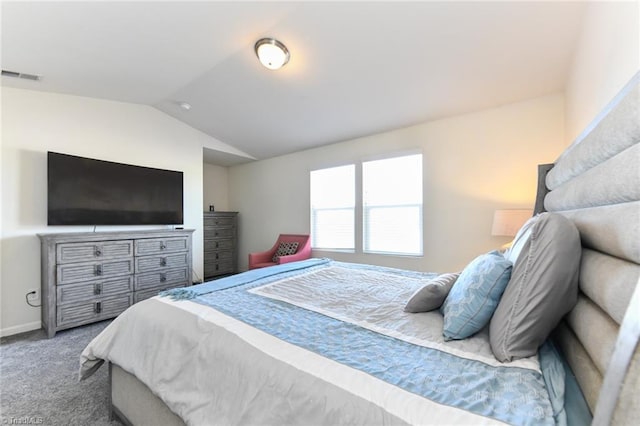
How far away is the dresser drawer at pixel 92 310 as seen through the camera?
109 inches

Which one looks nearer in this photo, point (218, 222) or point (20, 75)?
point (20, 75)

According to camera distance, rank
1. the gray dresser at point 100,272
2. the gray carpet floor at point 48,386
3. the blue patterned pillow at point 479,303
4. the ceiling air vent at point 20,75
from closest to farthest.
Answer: the blue patterned pillow at point 479,303 → the gray carpet floor at point 48,386 → the ceiling air vent at point 20,75 → the gray dresser at point 100,272

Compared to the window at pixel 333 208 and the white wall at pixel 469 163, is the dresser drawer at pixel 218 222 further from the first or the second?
the white wall at pixel 469 163

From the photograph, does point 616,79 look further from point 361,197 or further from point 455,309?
point 361,197

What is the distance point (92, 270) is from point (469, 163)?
4520 millimetres

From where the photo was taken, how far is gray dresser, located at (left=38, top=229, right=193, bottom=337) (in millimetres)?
2721

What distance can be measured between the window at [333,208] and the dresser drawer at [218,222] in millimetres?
1903

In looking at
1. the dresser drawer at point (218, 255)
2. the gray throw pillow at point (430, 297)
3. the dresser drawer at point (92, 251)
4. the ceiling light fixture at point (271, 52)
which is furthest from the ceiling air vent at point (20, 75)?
the gray throw pillow at point (430, 297)

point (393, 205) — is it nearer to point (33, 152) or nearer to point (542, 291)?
point (542, 291)

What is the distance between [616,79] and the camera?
1398 mm

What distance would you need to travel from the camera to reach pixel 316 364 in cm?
89

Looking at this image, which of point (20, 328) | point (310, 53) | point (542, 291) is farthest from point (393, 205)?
point (20, 328)

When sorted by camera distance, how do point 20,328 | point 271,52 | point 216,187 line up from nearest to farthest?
point 271,52 → point 20,328 → point 216,187

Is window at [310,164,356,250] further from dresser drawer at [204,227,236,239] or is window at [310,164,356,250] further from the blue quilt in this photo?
the blue quilt
